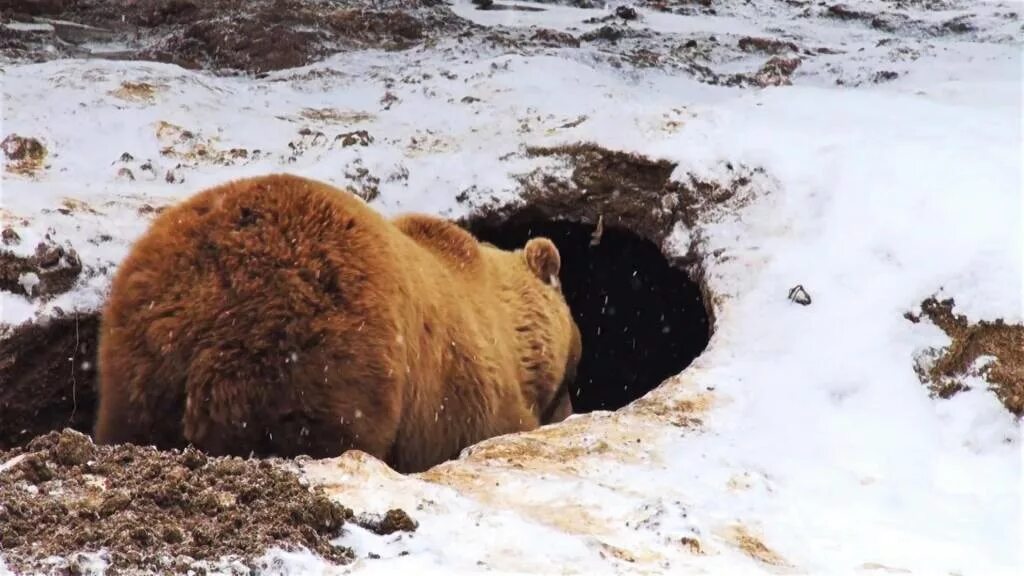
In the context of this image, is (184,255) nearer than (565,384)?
Yes

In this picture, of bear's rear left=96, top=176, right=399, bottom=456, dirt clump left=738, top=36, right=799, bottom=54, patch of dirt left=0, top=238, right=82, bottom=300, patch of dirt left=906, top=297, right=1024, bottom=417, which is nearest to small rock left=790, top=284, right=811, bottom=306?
patch of dirt left=906, top=297, right=1024, bottom=417

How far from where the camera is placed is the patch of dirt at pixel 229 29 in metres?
11.2

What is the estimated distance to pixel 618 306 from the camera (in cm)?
848

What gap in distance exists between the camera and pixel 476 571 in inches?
104

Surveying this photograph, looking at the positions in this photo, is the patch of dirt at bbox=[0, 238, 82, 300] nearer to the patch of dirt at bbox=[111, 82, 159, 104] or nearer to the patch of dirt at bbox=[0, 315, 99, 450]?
the patch of dirt at bbox=[0, 315, 99, 450]

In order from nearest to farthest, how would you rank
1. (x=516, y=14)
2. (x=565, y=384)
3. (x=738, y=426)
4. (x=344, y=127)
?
(x=738, y=426) < (x=565, y=384) < (x=344, y=127) < (x=516, y=14)

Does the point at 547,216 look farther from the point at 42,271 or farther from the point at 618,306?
the point at 42,271

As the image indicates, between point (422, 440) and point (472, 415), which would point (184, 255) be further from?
point (472, 415)

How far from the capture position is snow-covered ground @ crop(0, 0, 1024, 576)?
323 centimetres

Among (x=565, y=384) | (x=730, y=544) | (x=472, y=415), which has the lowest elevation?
(x=565, y=384)

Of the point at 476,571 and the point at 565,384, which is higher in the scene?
the point at 476,571

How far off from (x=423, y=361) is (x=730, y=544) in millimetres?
1534

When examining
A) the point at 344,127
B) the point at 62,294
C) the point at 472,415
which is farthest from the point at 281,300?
the point at 344,127

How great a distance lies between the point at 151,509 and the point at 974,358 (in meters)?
3.85
